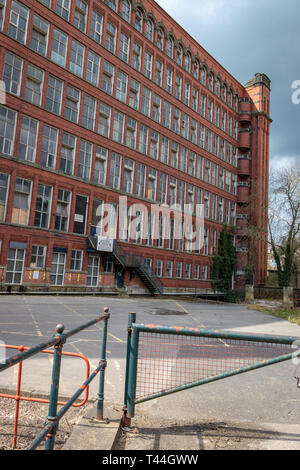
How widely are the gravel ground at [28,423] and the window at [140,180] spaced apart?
31.2m

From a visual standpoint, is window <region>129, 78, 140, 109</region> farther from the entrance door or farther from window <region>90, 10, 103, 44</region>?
the entrance door

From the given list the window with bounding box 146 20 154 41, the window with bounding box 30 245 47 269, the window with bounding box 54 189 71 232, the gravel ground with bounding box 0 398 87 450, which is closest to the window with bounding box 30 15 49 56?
the window with bounding box 54 189 71 232

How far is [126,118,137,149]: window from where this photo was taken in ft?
114

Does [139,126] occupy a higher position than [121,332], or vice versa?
[139,126]

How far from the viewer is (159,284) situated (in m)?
34.0

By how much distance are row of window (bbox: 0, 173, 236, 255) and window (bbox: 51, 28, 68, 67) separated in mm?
11179

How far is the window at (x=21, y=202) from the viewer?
25078mm

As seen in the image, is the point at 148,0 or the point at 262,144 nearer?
the point at 148,0

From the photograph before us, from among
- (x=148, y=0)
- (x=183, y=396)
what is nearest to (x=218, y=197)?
(x=148, y=0)

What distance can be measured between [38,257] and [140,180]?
14518 mm

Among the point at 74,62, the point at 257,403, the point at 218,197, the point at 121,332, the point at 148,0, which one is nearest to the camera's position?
the point at 257,403

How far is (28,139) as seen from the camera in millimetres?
26219

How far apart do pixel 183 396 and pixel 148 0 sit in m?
43.0
